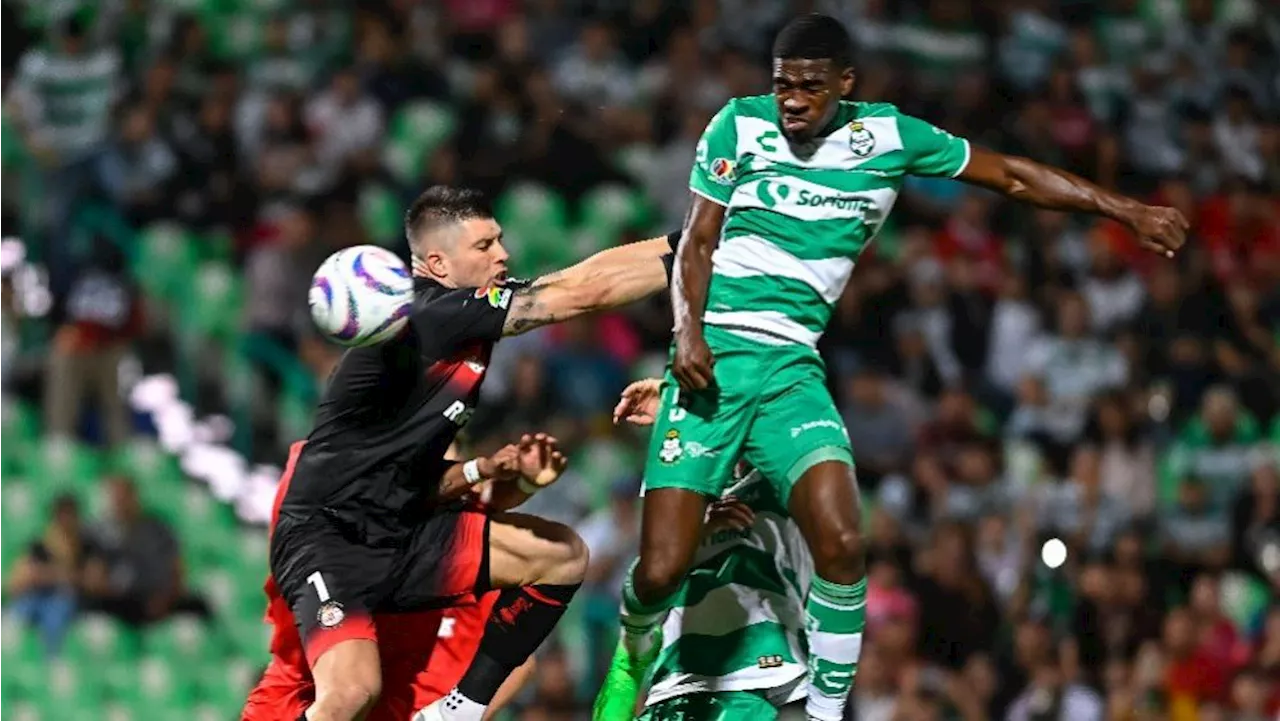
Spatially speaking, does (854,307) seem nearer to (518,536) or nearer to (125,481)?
(125,481)

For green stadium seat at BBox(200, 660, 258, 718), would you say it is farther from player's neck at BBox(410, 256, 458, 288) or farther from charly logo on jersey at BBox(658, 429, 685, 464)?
charly logo on jersey at BBox(658, 429, 685, 464)

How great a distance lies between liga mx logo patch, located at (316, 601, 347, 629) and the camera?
24.8 feet

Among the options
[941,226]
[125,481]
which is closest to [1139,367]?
[941,226]

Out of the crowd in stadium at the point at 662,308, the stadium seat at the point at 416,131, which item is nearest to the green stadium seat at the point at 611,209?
the crowd in stadium at the point at 662,308

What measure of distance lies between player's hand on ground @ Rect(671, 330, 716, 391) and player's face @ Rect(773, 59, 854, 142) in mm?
805

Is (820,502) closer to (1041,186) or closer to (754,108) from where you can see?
(1041,186)

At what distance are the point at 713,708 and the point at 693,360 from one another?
4.83ft

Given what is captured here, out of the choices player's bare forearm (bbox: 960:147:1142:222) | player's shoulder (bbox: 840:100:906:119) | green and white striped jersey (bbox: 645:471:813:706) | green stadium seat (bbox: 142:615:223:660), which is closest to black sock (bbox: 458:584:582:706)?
green and white striped jersey (bbox: 645:471:813:706)

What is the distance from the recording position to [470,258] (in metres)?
7.96

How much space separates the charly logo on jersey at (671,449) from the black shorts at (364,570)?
751 mm

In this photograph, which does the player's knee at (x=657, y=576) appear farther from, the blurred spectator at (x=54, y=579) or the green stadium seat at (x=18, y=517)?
the green stadium seat at (x=18, y=517)

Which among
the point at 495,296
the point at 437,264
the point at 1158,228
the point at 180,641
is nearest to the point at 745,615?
the point at 495,296

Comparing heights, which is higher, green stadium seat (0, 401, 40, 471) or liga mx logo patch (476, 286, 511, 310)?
liga mx logo patch (476, 286, 511, 310)

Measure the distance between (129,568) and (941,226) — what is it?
590 cm
